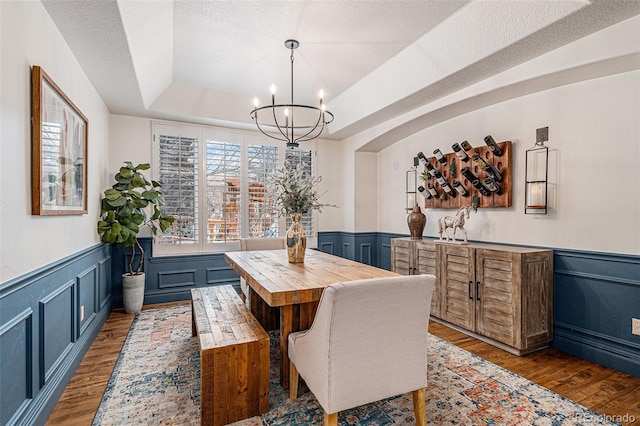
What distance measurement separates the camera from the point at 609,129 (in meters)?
2.65

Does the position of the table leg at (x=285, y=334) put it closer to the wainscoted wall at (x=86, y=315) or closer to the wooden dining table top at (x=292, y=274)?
the wooden dining table top at (x=292, y=274)

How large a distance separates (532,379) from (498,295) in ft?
2.40

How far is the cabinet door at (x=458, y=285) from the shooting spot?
3.24 m

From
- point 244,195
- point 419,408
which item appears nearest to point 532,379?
point 419,408

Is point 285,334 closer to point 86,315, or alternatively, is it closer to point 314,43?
point 86,315

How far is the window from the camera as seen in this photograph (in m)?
4.52

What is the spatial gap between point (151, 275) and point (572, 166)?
503cm

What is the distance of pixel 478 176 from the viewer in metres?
3.67

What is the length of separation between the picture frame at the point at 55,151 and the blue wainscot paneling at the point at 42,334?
43 centimetres

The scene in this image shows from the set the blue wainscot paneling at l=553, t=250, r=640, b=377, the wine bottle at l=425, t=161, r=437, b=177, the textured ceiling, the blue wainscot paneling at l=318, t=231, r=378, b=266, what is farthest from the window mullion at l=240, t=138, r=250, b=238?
the blue wainscot paneling at l=553, t=250, r=640, b=377

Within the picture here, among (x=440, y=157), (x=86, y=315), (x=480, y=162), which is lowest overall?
(x=86, y=315)

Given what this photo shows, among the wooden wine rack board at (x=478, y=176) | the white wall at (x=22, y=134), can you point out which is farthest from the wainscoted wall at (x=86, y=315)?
the wooden wine rack board at (x=478, y=176)

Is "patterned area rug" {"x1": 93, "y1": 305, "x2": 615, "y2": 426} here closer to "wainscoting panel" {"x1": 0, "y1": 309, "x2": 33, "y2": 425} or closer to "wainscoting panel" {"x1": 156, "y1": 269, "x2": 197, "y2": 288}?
"wainscoting panel" {"x1": 0, "y1": 309, "x2": 33, "y2": 425}

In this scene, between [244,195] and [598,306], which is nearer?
[598,306]
